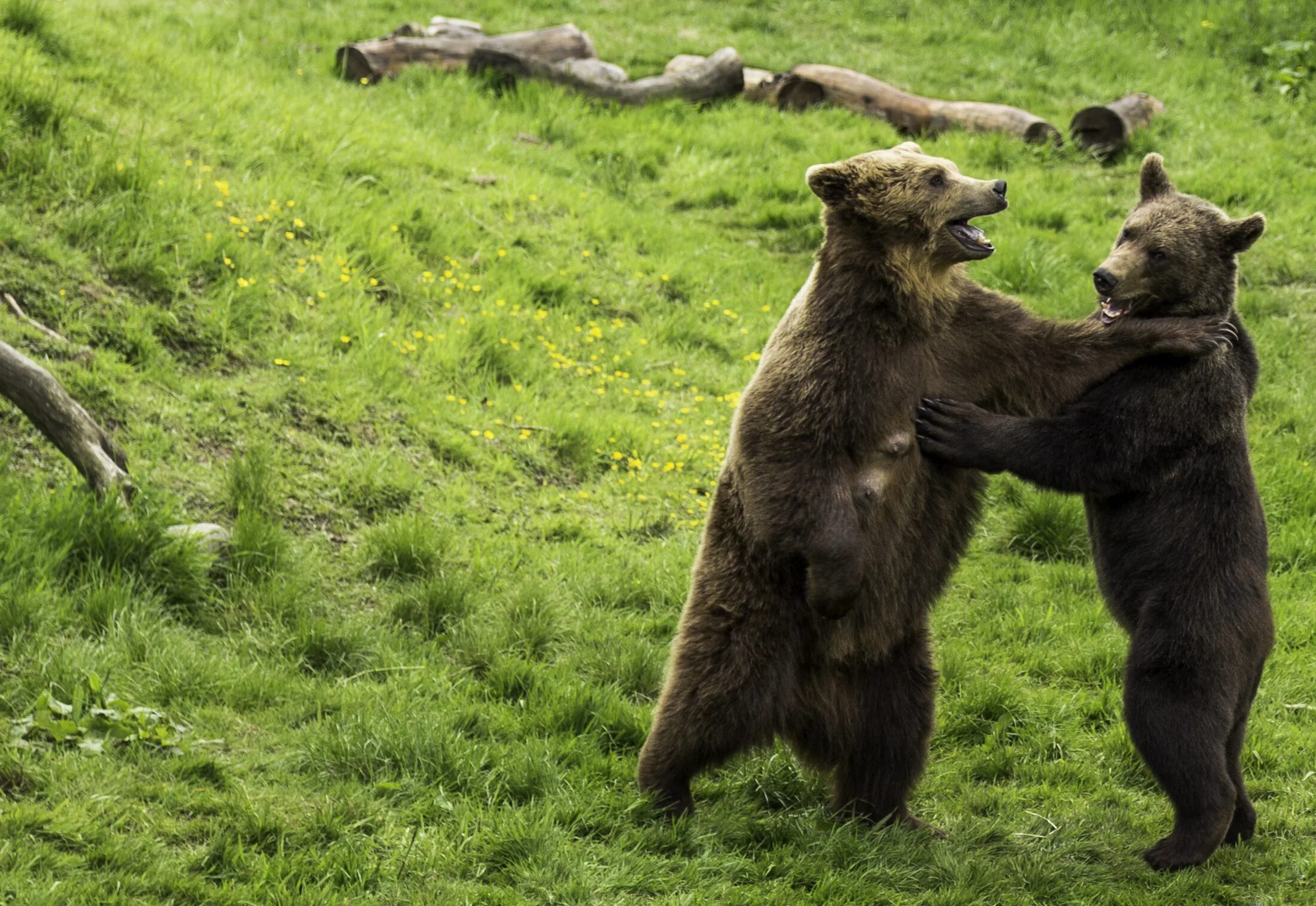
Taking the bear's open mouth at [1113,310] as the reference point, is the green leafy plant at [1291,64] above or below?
below

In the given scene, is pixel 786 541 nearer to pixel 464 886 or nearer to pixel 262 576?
pixel 464 886

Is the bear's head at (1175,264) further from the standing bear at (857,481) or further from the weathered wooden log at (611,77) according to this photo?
the weathered wooden log at (611,77)

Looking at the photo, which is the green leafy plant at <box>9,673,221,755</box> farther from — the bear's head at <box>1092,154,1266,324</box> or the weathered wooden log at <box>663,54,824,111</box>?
the weathered wooden log at <box>663,54,824,111</box>

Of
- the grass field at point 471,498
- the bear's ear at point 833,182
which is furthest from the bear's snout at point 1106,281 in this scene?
the grass field at point 471,498

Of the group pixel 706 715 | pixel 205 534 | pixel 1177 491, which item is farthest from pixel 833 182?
pixel 205 534

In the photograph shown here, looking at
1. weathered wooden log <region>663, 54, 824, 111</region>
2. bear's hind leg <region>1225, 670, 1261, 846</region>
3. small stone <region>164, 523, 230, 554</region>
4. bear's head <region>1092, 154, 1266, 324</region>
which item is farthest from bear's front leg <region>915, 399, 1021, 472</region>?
weathered wooden log <region>663, 54, 824, 111</region>

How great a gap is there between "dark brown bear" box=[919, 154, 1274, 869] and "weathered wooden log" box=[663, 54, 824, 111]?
829 centimetres

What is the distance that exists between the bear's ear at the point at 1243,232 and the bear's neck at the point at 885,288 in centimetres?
111

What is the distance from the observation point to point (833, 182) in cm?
490

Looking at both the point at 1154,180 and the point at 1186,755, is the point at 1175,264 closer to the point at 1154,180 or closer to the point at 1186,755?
the point at 1154,180

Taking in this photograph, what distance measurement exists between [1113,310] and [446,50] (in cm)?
919

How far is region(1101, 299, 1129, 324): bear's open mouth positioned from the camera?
511 centimetres

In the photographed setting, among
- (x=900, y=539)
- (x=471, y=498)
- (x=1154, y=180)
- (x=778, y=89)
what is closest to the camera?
(x=900, y=539)

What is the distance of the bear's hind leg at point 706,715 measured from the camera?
4.88m
